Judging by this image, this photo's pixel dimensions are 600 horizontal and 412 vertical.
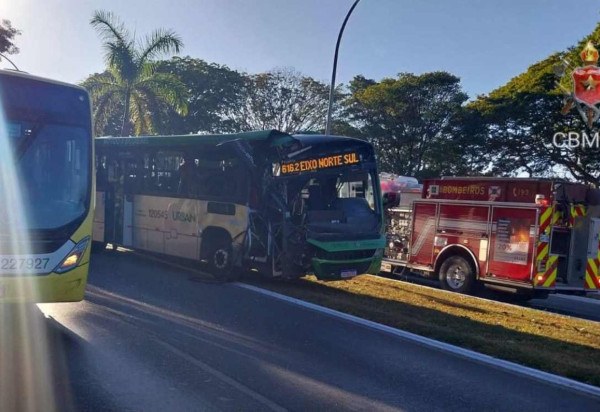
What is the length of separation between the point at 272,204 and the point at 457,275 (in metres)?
5.37

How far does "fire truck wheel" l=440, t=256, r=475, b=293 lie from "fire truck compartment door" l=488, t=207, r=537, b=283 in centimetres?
62

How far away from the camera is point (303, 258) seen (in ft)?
37.1

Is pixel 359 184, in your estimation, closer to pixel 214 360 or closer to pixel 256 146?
pixel 256 146

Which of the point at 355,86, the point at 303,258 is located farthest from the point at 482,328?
the point at 355,86

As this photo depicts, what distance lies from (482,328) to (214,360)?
14.7 feet

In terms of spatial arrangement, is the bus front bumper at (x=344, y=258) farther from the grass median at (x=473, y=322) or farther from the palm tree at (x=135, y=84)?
the palm tree at (x=135, y=84)

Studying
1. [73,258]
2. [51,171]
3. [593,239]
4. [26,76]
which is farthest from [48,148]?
[593,239]

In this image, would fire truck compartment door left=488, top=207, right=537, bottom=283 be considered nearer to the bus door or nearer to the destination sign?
the destination sign

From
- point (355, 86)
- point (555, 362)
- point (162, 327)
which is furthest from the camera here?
point (355, 86)

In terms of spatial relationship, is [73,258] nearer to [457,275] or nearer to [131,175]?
[131,175]

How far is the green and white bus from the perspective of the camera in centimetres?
1131

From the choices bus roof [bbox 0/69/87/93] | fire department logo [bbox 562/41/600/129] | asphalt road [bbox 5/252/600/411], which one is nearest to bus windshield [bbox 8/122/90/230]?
bus roof [bbox 0/69/87/93]

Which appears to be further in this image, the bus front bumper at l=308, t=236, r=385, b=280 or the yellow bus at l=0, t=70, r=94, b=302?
the bus front bumper at l=308, t=236, r=385, b=280

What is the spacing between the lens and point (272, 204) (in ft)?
37.8
